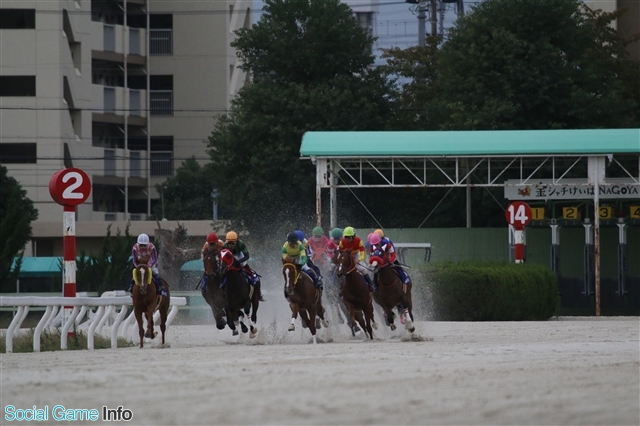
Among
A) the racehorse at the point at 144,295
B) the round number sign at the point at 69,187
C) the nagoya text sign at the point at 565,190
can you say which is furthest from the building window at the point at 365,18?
the racehorse at the point at 144,295

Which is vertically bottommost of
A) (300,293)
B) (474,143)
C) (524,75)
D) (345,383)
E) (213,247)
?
(345,383)

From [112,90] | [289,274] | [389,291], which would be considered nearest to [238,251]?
[289,274]

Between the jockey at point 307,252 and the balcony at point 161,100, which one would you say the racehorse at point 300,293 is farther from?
the balcony at point 161,100

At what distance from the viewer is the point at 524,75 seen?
136 feet

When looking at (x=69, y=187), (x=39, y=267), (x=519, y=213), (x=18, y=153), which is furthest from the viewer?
(x=18, y=153)

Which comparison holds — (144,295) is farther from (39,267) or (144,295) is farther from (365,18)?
(365,18)

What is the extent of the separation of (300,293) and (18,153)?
37372mm

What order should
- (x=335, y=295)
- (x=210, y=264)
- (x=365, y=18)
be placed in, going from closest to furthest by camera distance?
(x=210, y=264)
(x=335, y=295)
(x=365, y=18)

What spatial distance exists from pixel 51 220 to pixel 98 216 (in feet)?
14.1

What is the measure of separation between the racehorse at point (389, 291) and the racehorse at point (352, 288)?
234 mm

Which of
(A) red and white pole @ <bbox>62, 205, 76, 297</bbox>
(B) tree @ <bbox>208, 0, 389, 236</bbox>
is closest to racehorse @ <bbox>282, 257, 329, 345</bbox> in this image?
(A) red and white pole @ <bbox>62, 205, 76, 297</bbox>

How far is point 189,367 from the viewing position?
42.5 feet

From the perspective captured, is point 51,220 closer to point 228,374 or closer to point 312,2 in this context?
point 312,2

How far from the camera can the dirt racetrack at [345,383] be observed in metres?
9.27
